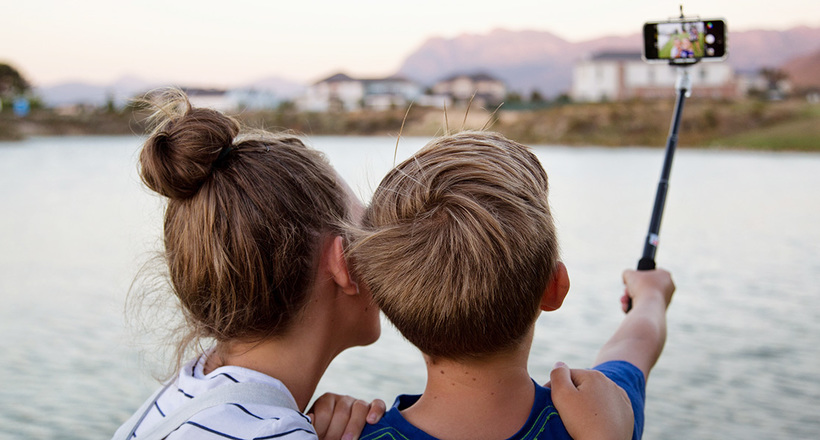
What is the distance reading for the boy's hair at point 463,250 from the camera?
0.97 metres

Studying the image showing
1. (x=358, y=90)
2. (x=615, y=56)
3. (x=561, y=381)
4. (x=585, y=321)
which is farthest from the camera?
(x=358, y=90)

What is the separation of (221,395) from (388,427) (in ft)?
0.74

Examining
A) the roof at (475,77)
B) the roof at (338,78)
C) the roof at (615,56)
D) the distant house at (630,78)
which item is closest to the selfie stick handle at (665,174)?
the distant house at (630,78)

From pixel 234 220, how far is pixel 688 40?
1029 millimetres

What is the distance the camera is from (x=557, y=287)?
1.07 m

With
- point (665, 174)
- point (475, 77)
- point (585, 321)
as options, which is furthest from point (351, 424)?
point (475, 77)

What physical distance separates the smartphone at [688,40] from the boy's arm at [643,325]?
0.45 meters

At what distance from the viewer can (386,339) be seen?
19.6 feet

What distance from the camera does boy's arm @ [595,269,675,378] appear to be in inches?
52.1

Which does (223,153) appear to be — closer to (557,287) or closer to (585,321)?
(557,287)

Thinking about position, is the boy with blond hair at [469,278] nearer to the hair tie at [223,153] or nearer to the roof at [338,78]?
the hair tie at [223,153]

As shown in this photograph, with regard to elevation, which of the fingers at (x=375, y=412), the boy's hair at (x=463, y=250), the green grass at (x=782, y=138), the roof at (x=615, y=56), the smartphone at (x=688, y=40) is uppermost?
the smartphone at (x=688, y=40)

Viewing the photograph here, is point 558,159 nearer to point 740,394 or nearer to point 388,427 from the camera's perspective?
point 740,394

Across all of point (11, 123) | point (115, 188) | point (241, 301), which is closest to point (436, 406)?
point (241, 301)
